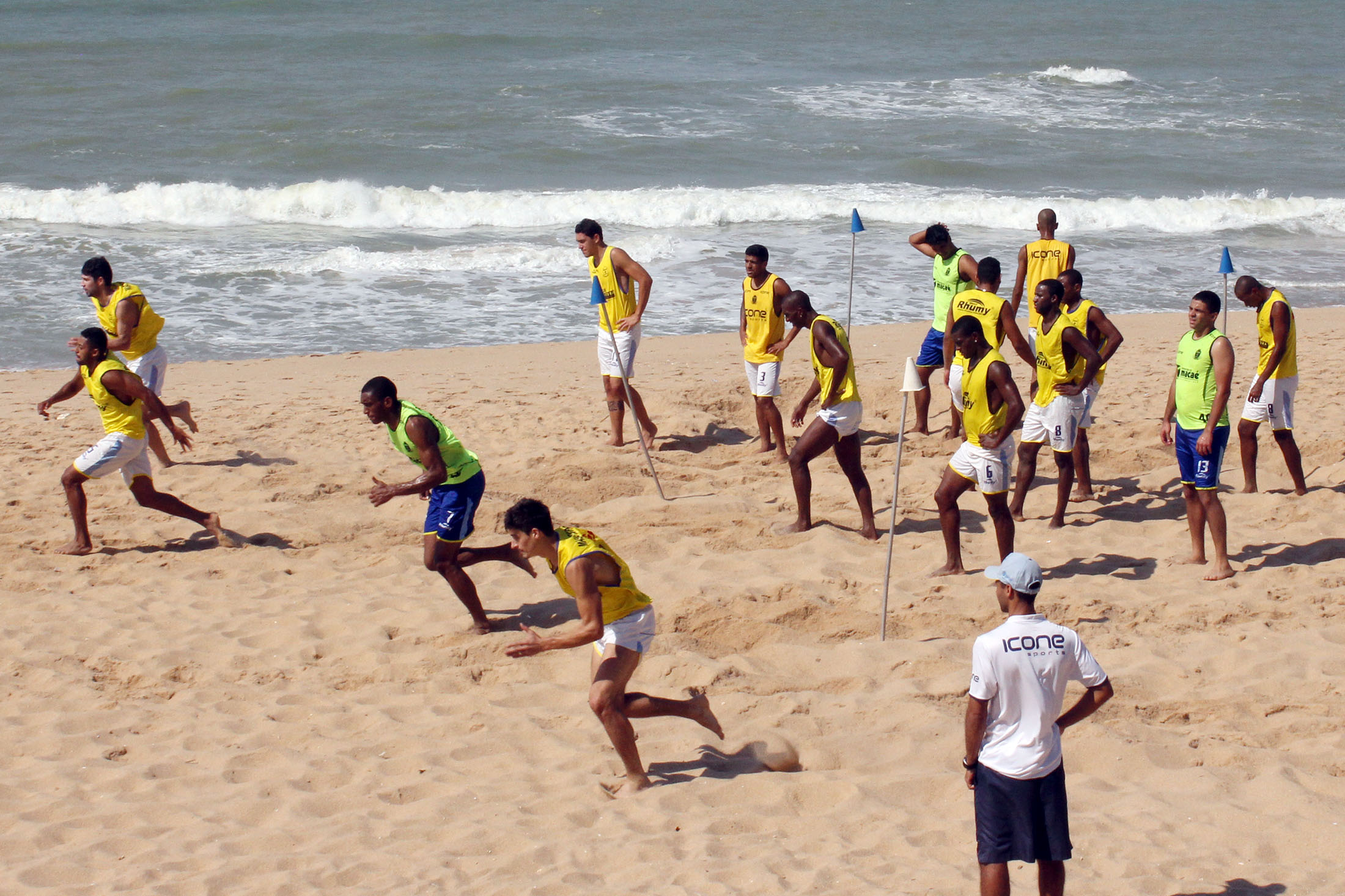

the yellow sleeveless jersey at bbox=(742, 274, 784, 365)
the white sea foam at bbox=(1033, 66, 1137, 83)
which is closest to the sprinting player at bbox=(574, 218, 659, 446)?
the yellow sleeveless jersey at bbox=(742, 274, 784, 365)

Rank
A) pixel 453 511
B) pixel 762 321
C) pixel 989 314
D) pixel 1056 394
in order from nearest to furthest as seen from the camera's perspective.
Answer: pixel 453 511 < pixel 1056 394 < pixel 989 314 < pixel 762 321

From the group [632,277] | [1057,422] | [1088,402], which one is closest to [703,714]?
[1057,422]

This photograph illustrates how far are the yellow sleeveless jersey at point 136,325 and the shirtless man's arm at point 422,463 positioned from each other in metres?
3.84

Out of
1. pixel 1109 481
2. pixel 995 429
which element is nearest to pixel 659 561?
pixel 995 429

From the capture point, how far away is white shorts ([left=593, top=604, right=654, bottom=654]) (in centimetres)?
519

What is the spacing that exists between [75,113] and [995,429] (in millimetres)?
26407

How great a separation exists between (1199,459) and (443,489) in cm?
432

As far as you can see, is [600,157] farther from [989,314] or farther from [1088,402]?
[1088,402]

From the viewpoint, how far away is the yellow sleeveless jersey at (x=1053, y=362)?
786cm

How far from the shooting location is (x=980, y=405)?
6.96 metres

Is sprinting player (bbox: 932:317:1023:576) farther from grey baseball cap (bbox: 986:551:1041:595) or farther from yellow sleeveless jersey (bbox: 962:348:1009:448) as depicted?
grey baseball cap (bbox: 986:551:1041:595)

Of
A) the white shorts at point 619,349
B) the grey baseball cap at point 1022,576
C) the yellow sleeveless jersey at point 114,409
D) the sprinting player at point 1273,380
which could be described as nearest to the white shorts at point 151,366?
the yellow sleeveless jersey at point 114,409

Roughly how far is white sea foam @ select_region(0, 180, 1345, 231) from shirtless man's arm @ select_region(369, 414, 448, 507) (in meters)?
15.2

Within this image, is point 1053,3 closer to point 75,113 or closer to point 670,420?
point 75,113
